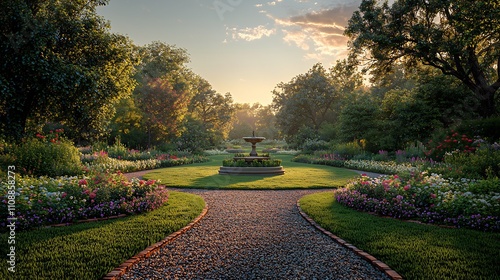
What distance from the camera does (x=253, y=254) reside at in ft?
15.5

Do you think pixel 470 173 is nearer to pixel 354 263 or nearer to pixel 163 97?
pixel 354 263

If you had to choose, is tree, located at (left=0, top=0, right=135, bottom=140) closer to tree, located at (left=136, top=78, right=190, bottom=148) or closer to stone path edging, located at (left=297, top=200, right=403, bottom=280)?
stone path edging, located at (left=297, top=200, right=403, bottom=280)

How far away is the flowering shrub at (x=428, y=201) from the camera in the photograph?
5.90 metres

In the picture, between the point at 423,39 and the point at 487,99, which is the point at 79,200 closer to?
the point at 423,39

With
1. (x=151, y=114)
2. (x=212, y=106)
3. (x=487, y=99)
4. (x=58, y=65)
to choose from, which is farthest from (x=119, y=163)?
(x=212, y=106)

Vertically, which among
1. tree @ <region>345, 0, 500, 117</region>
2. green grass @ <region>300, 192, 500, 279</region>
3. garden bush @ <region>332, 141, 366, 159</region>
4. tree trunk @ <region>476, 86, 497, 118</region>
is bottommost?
green grass @ <region>300, 192, 500, 279</region>

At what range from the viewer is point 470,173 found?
983 centimetres

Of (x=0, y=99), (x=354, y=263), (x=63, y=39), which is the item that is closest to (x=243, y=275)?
(x=354, y=263)

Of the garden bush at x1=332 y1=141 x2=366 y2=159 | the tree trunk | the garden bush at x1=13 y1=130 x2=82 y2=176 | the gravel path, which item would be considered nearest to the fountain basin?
the garden bush at x1=13 y1=130 x2=82 y2=176

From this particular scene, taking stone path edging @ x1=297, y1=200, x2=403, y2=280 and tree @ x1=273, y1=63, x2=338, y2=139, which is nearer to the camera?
stone path edging @ x1=297, y1=200, x2=403, y2=280

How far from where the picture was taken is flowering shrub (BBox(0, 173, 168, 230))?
581 cm

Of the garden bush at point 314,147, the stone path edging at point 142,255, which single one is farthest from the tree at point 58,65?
the garden bush at point 314,147

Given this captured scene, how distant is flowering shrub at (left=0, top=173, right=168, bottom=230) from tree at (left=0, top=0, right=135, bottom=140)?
4537 millimetres

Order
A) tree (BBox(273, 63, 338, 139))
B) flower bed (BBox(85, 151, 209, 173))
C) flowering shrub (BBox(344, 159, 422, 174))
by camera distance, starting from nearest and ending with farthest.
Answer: flowering shrub (BBox(344, 159, 422, 174)), flower bed (BBox(85, 151, 209, 173)), tree (BBox(273, 63, 338, 139))
